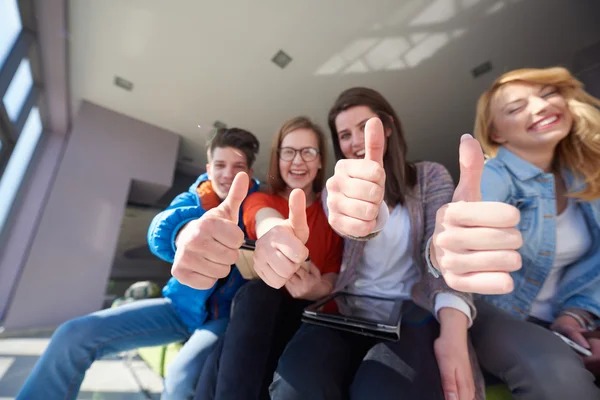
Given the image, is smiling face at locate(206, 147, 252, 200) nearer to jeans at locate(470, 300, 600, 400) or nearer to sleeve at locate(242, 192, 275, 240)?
sleeve at locate(242, 192, 275, 240)

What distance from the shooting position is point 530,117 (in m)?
0.46

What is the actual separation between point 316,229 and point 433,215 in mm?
229

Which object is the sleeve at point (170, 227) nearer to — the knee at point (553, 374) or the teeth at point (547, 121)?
the knee at point (553, 374)

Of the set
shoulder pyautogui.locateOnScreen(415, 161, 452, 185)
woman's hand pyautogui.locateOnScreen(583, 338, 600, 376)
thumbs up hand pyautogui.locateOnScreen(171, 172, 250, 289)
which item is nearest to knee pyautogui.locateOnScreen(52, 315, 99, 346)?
thumbs up hand pyautogui.locateOnScreen(171, 172, 250, 289)

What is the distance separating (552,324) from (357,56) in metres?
1.30

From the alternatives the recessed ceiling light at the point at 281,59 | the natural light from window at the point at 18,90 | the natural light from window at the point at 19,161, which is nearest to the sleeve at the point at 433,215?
the recessed ceiling light at the point at 281,59

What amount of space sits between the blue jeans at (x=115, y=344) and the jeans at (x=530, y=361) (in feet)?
1.71

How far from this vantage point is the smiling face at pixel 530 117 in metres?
0.46

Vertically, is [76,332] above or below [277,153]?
below

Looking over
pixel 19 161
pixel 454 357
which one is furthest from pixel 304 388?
pixel 19 161

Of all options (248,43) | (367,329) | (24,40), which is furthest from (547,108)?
(24,40)

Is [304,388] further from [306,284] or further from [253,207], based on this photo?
[253,207]

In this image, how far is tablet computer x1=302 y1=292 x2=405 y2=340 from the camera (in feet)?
1.14

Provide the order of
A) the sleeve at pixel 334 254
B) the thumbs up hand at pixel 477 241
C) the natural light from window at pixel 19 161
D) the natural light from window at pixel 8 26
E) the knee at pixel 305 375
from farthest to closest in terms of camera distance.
→ the natural light from window at pixel 19 161
the natural light from window at pixel 8 26
the sleeve at pixel 334 254
the knee at pixel 305 375
the thumbs up hand at pixel 477 241
